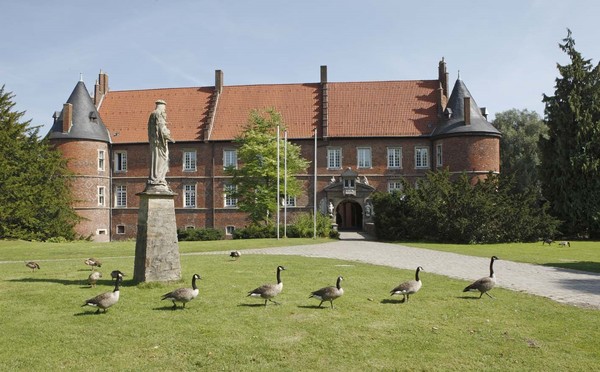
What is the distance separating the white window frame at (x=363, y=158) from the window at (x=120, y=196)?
66.2ft

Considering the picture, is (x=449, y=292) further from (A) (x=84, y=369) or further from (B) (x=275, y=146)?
(B) (x=275, y=146)

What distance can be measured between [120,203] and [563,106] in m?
36.2

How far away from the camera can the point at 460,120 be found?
130 feet

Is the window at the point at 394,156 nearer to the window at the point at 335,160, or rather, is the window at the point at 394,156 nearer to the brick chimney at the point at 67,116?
the window at the point at 335,160

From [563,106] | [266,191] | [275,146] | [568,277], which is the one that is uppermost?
[563,106]

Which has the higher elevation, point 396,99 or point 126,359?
point 396,99

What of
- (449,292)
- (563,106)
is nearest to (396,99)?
(563,106)

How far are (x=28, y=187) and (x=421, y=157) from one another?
94.4 feet

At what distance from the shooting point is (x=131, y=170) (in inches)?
1734

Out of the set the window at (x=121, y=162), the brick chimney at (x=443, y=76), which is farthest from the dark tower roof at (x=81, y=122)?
the brick chimney at (x=443, y=76)

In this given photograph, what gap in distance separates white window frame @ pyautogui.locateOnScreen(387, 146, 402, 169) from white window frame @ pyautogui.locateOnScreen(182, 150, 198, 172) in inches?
643

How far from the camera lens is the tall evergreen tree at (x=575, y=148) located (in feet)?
117

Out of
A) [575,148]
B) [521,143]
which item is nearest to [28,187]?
[575,148]

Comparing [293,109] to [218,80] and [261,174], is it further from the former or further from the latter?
[261,174]
